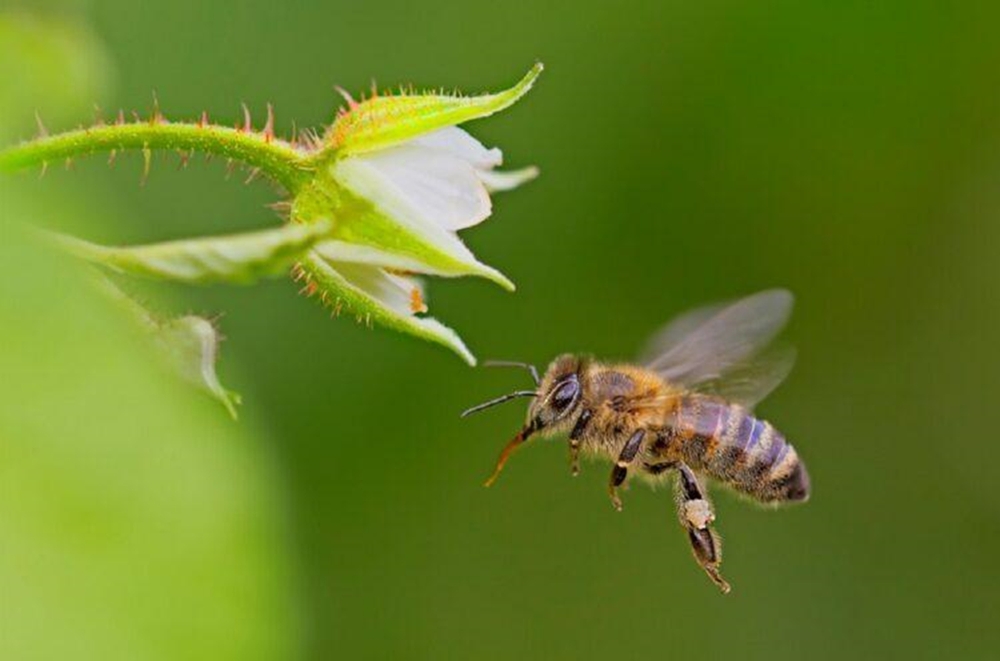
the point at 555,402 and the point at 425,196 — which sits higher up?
the point at 555,402

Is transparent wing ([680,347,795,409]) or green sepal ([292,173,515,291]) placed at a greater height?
transparent wing ([680,347,795,409])

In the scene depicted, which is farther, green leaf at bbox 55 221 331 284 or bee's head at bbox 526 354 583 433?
bee's head at bbox 526 354 583 433

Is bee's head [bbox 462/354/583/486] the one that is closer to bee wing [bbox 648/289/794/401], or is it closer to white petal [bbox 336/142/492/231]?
bee wing [bbox 648/289/794/401]

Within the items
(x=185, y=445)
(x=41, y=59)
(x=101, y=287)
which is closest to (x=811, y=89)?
(x=41, y=59)

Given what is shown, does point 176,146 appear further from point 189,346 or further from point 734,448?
point 734,448

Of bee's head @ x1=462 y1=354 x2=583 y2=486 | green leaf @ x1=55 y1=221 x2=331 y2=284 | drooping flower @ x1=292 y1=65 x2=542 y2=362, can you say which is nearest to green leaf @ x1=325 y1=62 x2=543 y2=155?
drooping flower @ x1=292 y1=65 x2=542 y2=362

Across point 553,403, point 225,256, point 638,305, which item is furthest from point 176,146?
point 638,305
